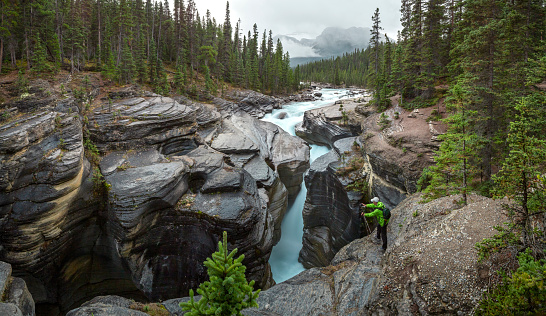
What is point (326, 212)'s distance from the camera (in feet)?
74.1

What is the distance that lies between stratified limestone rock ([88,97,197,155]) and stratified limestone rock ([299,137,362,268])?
11739 millimetres

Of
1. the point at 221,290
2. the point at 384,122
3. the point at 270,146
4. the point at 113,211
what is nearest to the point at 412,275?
the point at 221,290

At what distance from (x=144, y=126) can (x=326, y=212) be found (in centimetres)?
1695

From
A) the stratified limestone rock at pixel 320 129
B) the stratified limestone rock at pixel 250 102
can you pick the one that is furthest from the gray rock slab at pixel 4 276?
the stratified limestone rock at pixel 250 102

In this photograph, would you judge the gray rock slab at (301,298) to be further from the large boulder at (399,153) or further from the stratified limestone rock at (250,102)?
the stratified limestone rock at (250,102)

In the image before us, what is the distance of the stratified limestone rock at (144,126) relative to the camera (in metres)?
17.3

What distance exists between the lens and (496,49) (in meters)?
12.9

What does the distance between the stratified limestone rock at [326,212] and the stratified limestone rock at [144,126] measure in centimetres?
1174

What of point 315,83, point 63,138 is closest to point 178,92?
point 63,138

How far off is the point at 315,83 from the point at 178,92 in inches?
3353

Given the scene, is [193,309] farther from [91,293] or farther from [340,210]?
[340,210]

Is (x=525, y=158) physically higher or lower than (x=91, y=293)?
higher

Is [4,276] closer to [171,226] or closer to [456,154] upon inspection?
[171,226]

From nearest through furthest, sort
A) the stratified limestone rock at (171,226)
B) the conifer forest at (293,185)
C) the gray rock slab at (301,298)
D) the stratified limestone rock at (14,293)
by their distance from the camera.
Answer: the conifer forest at (293,185)
the stratified limestone rock at (14,293)
the gray rock slab at (301,298)
the stratified limestone rock at (171,226)
